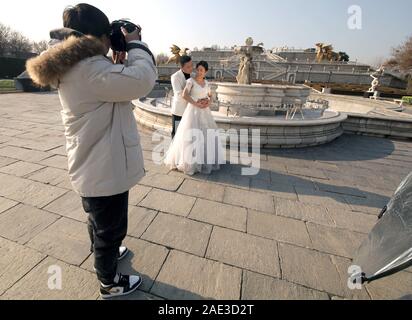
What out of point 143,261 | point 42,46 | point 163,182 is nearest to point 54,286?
point 143,261

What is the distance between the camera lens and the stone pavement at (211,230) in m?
2.15

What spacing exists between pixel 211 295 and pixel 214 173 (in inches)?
104

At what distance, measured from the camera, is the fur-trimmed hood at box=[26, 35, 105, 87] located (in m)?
1.37

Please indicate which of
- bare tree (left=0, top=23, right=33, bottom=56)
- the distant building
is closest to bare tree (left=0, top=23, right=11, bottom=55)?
bare tree (left=0, top=23, right=33, bottom=56)

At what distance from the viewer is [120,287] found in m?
1.98

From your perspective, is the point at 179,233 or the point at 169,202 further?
the point at 169,202

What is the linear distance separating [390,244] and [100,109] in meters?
2.45

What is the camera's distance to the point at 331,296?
211 cm

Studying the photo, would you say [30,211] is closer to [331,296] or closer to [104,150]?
[104,150]

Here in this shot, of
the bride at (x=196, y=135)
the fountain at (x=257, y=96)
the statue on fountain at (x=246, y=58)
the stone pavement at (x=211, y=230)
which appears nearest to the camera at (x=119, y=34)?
the stone pavement at (x=211, y=230)

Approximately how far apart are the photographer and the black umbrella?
2.00 metres

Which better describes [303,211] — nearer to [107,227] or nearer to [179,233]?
[179,233]

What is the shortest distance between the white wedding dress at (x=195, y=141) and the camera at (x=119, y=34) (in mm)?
2394
